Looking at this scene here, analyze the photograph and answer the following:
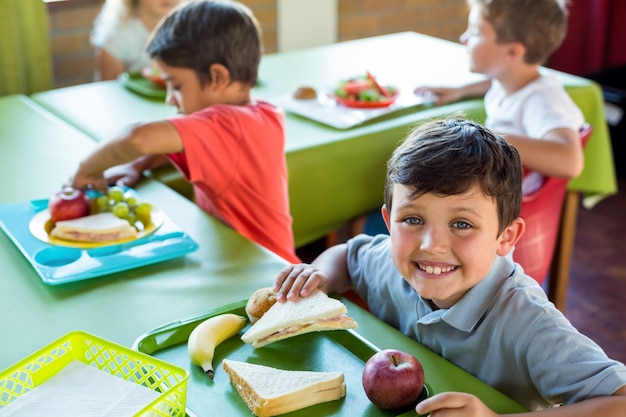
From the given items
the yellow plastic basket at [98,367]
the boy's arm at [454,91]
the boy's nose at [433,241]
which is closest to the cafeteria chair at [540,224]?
the boy's arm at [454,91]

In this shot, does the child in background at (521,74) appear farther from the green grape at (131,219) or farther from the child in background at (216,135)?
the green grape at (131,219)

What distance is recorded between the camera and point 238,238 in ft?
5.03

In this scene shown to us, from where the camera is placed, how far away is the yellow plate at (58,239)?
1467 mm

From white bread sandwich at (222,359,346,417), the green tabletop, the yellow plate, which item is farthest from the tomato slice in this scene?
white bread sandwich at (222,359,346,417)

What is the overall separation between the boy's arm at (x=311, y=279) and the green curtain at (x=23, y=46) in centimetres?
180

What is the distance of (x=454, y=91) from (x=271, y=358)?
137 cm

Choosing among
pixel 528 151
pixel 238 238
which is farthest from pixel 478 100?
pixel 238 238

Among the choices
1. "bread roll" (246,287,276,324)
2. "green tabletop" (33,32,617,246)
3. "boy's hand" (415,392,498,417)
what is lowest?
"green tabletop" (33,32,617,246)

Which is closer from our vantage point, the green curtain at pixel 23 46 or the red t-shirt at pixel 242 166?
the red t-shirt at pixel 242 166

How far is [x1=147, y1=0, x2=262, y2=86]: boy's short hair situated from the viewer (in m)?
1.78

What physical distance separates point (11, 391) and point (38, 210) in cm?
67

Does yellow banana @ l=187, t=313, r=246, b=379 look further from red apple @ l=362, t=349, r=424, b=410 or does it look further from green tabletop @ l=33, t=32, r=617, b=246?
green tabletop @ l=33, t=32, r=617, b=246

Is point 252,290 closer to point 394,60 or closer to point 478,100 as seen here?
point 478,100

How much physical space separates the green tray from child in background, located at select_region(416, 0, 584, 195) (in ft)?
2.42
